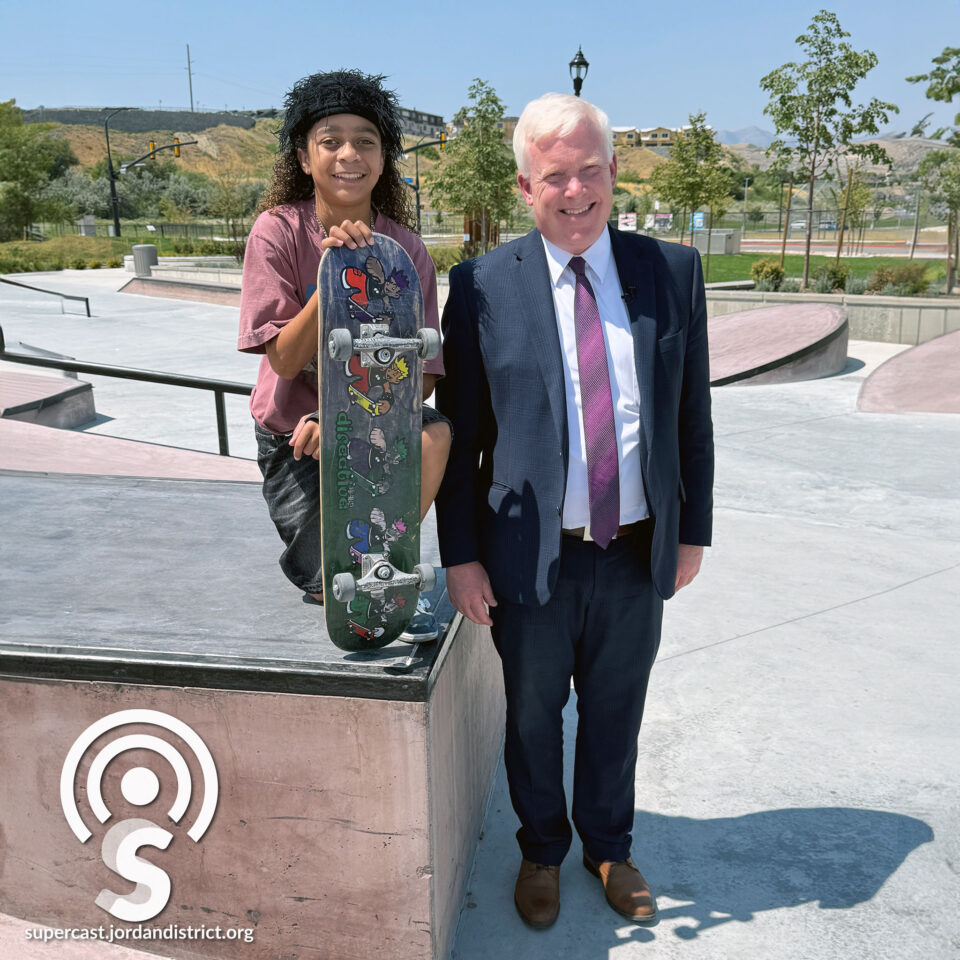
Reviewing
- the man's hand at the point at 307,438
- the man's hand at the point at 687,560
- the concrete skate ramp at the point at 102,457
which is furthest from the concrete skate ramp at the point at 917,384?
the man's hand at the point at 307,438

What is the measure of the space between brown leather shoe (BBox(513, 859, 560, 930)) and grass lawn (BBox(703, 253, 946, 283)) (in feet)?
73.4

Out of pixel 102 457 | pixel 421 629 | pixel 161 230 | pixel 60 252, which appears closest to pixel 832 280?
pixel 102 457

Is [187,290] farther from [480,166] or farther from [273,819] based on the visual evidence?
[273,819]

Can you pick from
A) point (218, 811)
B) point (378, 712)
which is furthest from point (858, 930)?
point (218, 811)

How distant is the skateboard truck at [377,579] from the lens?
1.94m

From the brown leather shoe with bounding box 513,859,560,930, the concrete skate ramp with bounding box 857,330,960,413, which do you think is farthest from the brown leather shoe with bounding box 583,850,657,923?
the concrete skate ramp with bounding box 857,330,960,413

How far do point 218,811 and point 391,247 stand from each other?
1.40 metres

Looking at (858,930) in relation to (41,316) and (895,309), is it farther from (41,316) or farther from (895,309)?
(41,316)

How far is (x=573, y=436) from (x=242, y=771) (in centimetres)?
113

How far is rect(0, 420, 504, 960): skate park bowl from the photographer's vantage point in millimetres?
2020

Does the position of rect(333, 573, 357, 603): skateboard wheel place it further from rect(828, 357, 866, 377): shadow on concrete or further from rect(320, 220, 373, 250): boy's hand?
rect(828, 357, 866, 377): shadow on concrete

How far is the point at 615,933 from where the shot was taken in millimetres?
2338

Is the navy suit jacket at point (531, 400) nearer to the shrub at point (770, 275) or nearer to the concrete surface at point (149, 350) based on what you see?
the concrete surface at point (149, 350)

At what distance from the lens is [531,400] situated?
6.91 ft
